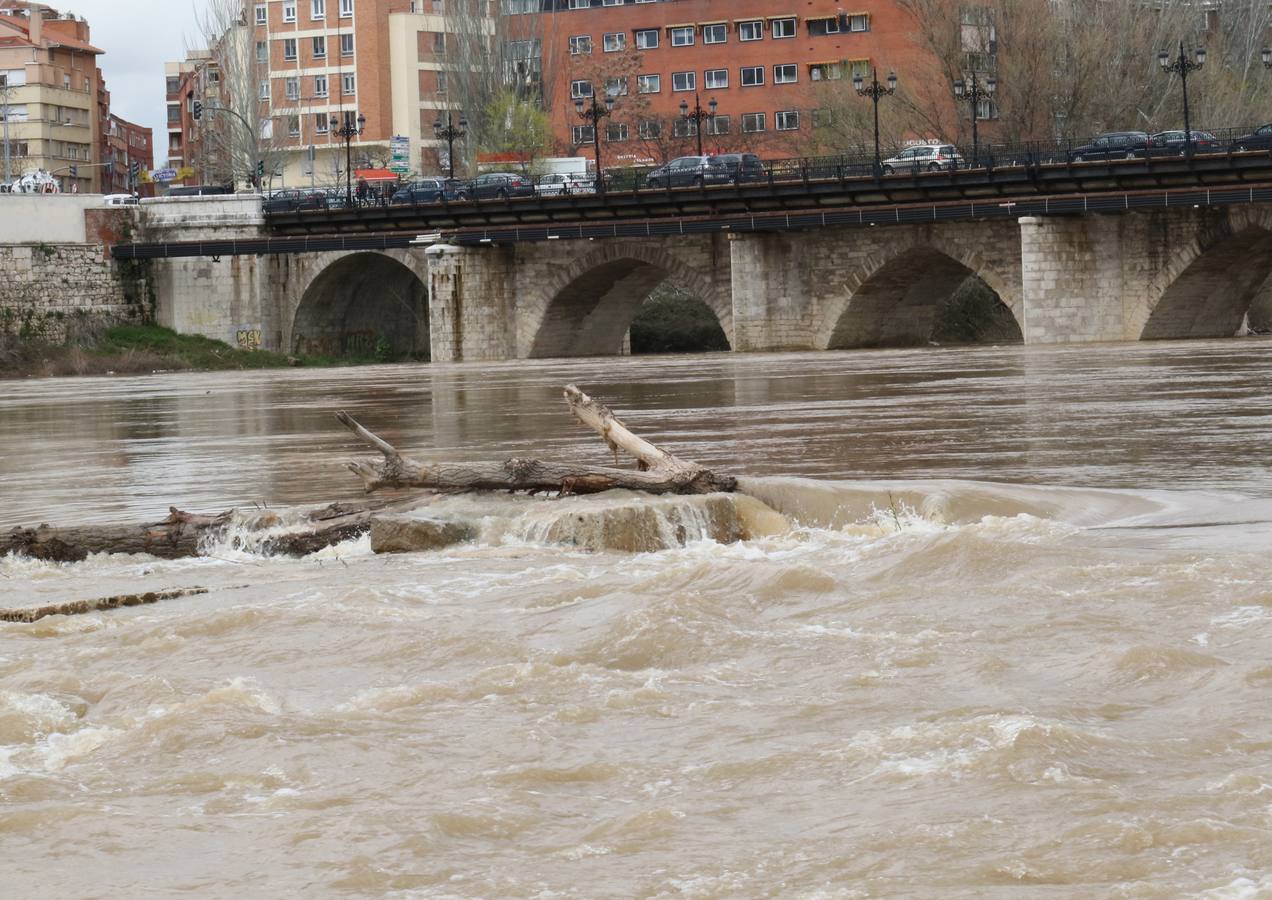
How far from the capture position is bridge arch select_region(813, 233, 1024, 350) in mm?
43781

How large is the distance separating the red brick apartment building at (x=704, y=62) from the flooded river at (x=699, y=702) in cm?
6062

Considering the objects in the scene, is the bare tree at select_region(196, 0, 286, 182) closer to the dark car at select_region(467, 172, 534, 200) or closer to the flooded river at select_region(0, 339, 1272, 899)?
the dark car at select_region(467, 172, 534, 200)

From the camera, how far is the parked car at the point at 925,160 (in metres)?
44.8

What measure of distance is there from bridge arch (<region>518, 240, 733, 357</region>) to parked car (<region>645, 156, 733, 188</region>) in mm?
1744

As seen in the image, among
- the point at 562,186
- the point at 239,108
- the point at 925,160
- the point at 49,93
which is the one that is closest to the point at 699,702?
the point at 925,160

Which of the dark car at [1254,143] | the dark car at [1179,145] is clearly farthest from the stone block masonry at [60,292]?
the dark car at [1254,143]

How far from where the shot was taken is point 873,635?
793 centimetres

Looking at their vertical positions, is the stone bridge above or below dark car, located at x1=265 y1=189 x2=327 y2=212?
below

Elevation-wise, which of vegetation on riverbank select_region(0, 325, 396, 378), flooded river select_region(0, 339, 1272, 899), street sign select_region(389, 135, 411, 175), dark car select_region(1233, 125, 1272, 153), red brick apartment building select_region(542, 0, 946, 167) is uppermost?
red brick apartment building select_region(542, 0, 946, 167)

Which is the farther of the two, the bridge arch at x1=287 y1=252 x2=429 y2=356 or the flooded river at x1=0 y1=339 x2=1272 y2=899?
the bridge arch at x1=287 y1=252 x2=429 y2=356

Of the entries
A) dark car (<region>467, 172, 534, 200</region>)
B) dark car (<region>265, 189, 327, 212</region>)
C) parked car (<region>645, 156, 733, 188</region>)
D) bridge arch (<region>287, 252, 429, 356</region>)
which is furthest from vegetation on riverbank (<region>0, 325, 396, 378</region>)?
parked car (<region>645, 156, 733, 188</region>)

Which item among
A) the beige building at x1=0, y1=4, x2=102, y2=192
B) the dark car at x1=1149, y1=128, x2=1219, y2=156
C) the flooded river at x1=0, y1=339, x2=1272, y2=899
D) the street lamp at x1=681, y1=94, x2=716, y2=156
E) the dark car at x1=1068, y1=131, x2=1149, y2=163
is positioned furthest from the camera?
the beige building at x1=0, y1=4, x2=102, y2=192

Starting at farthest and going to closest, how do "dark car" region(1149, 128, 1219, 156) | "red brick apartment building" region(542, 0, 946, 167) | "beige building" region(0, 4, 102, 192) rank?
"beige building" region(0, 4, 102, 192) < "red brick apartment building" region(542, 0, 946, 167) < "dark car" region(1149, 128, 1219, 156)

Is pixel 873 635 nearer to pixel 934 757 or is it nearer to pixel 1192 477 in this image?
pixel 934 757
